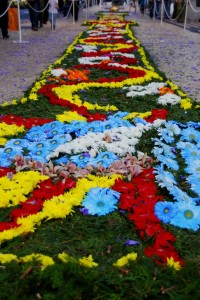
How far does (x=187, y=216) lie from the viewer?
102 inches

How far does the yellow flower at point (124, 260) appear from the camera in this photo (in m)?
2.05

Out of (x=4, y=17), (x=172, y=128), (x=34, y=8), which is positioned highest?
(x=34, y=8)

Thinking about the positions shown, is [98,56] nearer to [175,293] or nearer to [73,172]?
[73,172]

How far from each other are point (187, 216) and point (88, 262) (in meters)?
0.85

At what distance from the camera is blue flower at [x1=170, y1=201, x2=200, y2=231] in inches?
99.2

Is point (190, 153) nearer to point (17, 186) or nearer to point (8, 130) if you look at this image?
point (17, 186)

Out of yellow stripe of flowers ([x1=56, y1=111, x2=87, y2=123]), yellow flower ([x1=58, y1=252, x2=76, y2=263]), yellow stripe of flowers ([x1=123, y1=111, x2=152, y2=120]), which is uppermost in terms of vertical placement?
yellow flower ([x1=58, y1=252, x2=76, y2=263])

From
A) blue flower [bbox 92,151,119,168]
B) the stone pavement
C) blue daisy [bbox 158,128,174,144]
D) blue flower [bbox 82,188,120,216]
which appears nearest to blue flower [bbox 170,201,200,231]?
blue flower [bbox 82,188,120,216]

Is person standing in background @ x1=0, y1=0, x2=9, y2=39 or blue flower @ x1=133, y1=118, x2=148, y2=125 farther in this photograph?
person standing in background @ x1=0, y1=0, x2=9, y2=39

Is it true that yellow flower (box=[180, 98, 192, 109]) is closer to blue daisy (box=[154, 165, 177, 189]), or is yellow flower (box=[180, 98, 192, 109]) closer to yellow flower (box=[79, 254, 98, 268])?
blue daisy (box=[154, 165, 177, 189])

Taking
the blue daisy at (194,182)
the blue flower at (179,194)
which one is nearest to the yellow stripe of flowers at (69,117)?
the blue daisy at (194,182)

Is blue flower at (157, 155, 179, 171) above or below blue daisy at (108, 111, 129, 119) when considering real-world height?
below

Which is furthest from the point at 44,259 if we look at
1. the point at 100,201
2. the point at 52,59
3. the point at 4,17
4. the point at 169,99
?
the point at 4,17

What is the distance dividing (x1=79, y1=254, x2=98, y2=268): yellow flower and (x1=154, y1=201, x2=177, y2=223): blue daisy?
26.2 inches
